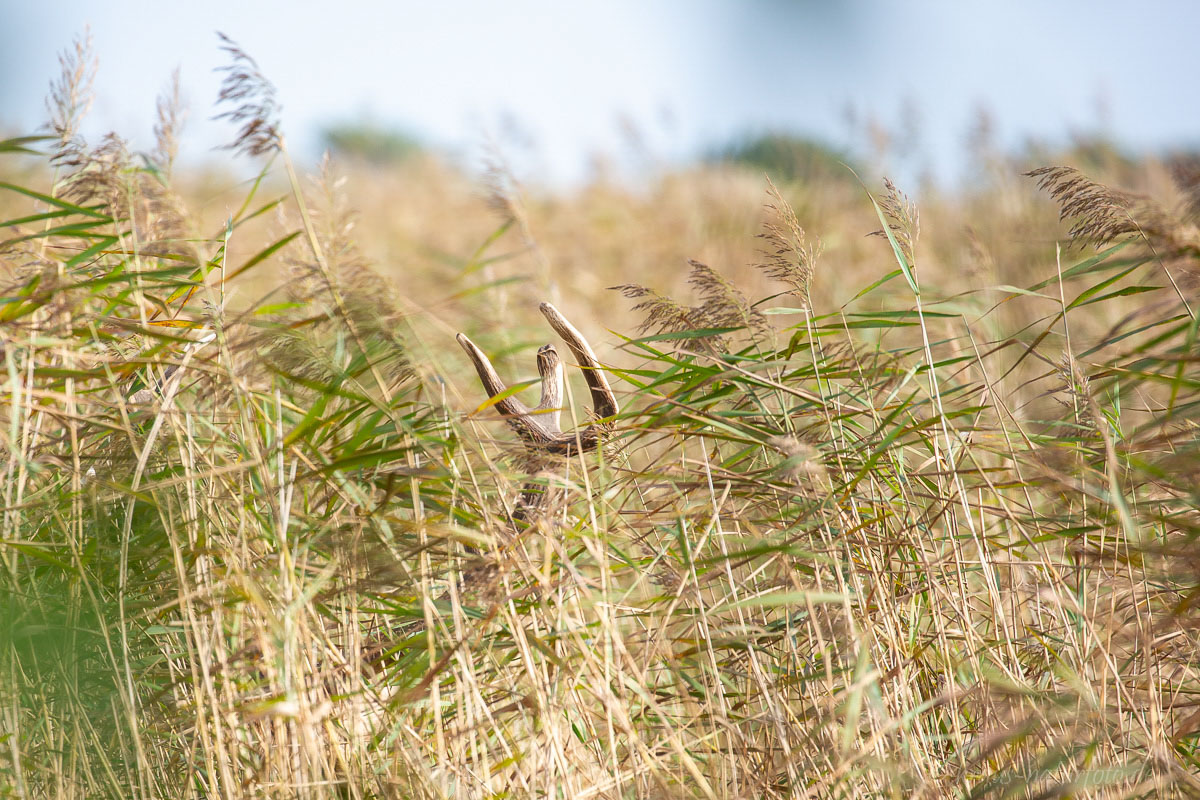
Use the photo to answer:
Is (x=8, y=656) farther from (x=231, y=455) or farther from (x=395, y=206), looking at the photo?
(x=395, y=206)

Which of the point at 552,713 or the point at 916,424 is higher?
the point at 916,424

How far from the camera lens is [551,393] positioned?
1757mm

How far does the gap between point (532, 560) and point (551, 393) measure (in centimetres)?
37

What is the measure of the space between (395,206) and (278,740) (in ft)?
29.2

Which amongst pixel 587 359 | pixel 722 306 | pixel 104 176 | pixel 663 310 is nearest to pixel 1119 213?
pixel 722 306

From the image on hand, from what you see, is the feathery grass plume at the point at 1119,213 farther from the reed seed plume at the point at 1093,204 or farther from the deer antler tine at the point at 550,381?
the deer antler tine at the point at 550,381

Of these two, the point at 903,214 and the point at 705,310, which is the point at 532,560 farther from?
the point at 903,214

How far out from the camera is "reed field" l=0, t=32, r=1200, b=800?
4.67 feet

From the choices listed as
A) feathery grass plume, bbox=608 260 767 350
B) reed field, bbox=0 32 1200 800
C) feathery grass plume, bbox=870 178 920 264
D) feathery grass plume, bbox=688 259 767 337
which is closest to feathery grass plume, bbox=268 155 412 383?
reed field, bbox=0 32 1200 800

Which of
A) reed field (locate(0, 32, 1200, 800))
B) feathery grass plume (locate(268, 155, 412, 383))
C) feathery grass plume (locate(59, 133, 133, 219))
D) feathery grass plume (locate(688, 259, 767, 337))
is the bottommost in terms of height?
reed field (locate(0, 32, 1200, 800))

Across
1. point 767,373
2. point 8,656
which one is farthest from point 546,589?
point 8,656

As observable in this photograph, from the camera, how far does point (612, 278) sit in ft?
25.6

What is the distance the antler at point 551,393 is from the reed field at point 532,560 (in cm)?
2

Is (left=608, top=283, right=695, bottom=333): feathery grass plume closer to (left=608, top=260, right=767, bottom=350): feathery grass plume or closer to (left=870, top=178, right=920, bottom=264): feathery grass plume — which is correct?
(left=608, top=260, right=767, bottom=350): feathery grass plume
